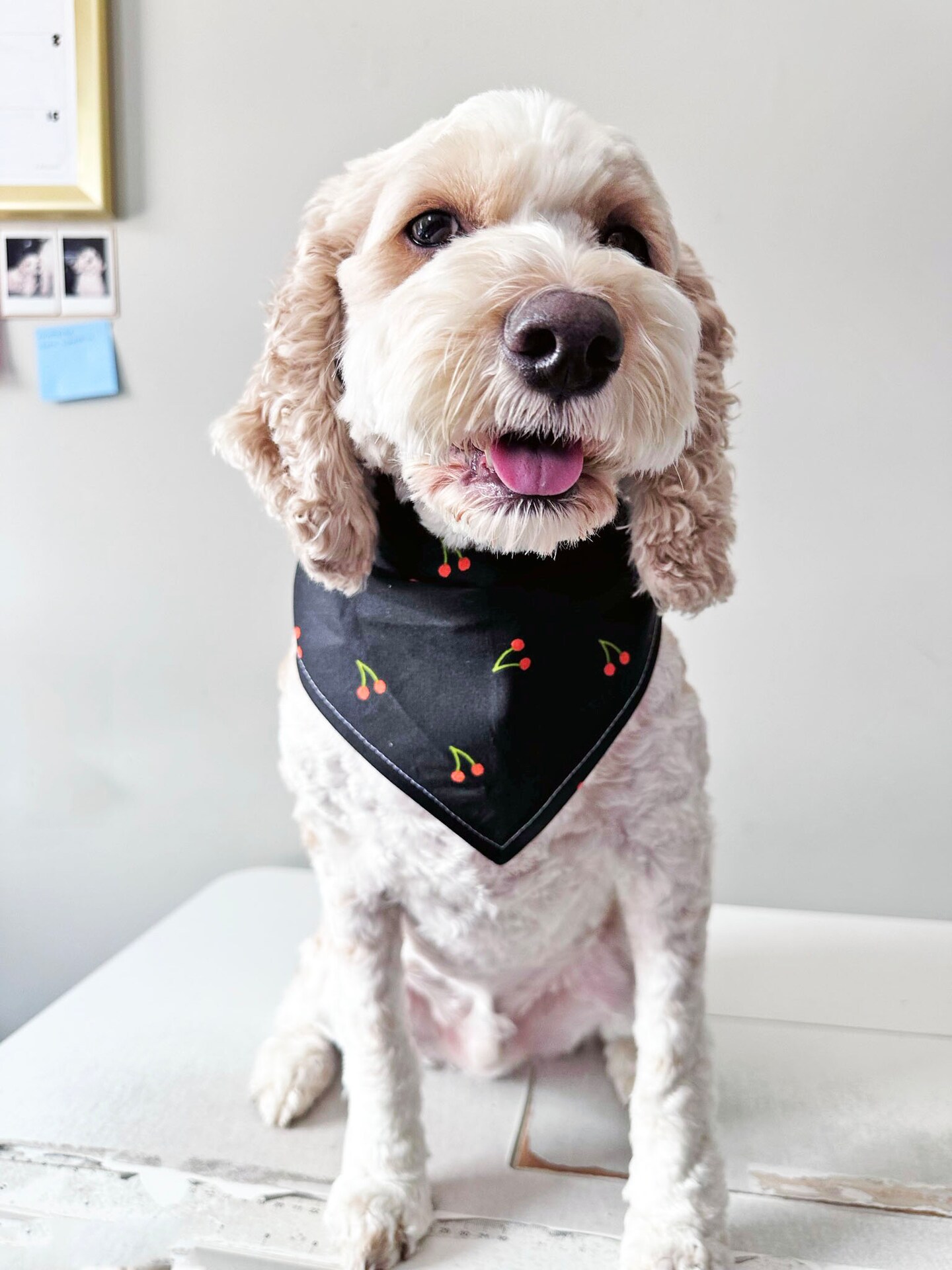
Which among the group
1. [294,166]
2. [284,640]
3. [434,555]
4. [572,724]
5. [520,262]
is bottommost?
[284,640]

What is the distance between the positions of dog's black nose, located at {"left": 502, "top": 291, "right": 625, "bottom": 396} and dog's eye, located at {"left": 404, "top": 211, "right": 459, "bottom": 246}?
210mm

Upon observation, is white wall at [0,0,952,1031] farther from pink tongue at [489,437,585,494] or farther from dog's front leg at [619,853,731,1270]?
pink tongue at [489,437,585,494]

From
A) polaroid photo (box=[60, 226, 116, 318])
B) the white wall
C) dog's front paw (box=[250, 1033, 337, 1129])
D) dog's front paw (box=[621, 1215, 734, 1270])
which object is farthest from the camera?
polaroid photo (box=[60, 226, 116, 318])

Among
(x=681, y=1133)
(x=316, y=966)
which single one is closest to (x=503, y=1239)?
(x=681, y=1133)

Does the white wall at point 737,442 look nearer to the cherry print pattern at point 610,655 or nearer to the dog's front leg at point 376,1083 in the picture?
the cherry print pattern at point 610,655

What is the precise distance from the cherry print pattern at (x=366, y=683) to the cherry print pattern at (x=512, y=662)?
0.38 ft

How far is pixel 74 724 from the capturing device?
1.89 metres

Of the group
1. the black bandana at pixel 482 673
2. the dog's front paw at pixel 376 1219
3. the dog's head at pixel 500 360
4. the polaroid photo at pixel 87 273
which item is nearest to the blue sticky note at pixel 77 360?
the polaroid photo at pixel 87 273

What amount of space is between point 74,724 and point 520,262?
1450 millimetres

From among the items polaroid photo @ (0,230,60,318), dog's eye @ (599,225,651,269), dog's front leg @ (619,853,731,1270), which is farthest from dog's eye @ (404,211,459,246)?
polaroid photo @ (0,230,60,318)

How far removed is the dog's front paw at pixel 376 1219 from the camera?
36.3 inches

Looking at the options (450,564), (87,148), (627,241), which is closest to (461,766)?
(450,564)

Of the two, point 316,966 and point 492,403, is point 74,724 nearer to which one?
point 316,966

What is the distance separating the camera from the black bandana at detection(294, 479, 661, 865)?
963 millimetres
